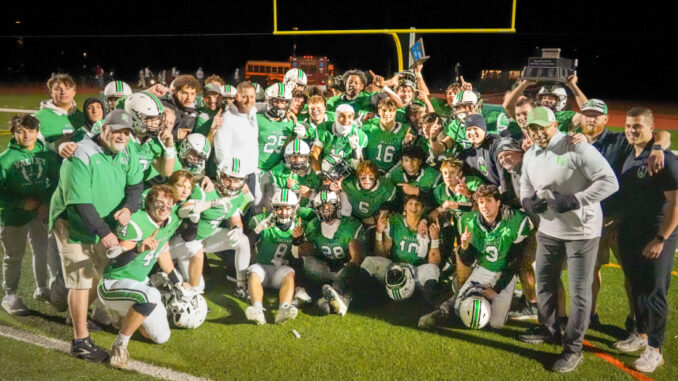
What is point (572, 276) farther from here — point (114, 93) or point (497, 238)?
point (114, 93)

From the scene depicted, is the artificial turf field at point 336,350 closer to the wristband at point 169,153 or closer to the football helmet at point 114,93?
the wristband at point 169,153

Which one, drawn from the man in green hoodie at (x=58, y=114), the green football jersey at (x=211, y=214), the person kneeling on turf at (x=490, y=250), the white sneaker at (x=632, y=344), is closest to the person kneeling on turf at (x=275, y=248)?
the green football jersey at (x=211, y=214)

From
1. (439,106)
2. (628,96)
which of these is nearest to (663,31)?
(628,96)

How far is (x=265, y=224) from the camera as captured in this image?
6.55 m

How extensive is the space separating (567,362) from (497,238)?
53.5 inches

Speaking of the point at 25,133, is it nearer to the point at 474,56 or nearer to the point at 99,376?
the point at 99,376

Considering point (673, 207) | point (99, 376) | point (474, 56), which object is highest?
point (474, 56)

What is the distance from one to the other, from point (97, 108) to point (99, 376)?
9.85ft

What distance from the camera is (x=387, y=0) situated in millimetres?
28531

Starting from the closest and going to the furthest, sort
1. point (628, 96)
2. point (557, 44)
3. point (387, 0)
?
1. point (387, 0)
2. point (628, 96)
3. point (557, 44)

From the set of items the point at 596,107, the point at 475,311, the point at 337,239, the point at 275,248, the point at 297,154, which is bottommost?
the point at 475,311

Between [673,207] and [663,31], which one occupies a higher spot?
[663,31]

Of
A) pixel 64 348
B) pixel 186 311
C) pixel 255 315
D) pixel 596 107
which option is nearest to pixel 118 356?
pixel 64 348

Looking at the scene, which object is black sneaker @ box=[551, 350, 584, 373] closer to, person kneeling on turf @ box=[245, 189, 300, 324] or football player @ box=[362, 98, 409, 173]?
A: person kneeling on turf @ box=[245, 189, 300, 324]
